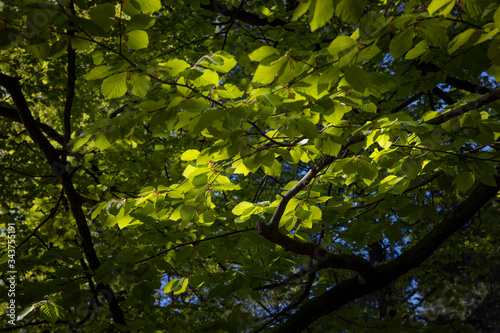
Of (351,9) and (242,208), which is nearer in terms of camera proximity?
(351,9)

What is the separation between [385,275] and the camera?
3.23 meters

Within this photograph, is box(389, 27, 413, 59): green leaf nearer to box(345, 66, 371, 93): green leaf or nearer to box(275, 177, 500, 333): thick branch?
box(345, 66, 371, 93): green leaf

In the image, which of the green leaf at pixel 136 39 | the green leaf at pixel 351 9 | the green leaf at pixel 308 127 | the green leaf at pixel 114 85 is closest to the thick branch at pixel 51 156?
the green leaf at pixel 114 85

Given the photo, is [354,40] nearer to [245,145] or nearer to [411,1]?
[411,1]

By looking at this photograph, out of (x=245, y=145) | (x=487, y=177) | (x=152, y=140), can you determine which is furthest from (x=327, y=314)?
(x=152, y=140)

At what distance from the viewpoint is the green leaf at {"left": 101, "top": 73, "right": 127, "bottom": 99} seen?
1.59m

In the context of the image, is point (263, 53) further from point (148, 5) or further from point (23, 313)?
point (23, 313)

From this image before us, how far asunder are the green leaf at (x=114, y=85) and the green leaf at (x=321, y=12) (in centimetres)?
86

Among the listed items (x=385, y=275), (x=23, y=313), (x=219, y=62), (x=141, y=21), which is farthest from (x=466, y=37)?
(x=23, y=313)

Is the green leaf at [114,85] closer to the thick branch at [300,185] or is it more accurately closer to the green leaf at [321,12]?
the green leaf at [321,12]

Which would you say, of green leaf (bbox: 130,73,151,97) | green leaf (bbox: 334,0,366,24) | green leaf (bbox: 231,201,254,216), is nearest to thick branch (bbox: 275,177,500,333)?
green leaf (bbox: 231,201,254,216)

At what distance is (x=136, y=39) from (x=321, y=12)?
2.80 feet

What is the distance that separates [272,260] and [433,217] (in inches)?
46.2

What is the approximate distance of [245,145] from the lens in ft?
6.23
